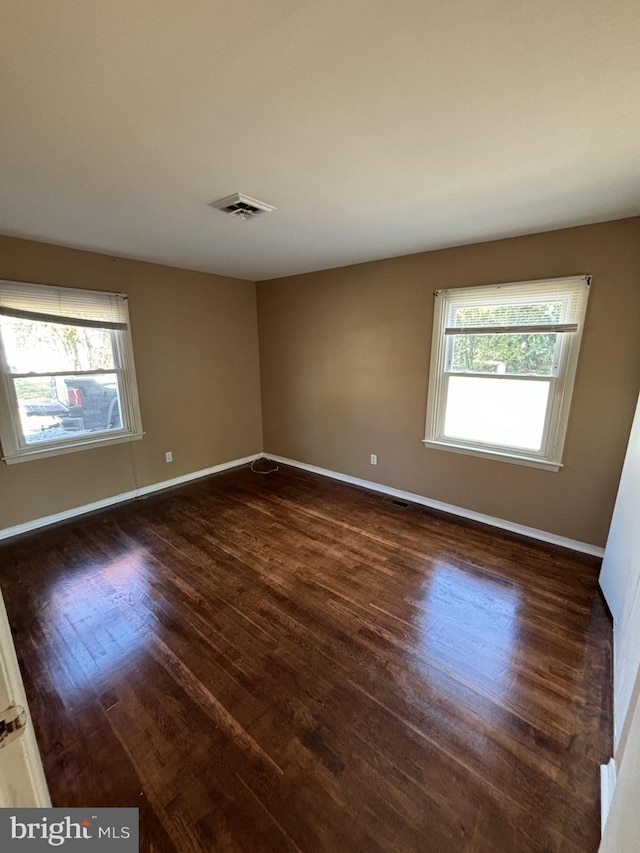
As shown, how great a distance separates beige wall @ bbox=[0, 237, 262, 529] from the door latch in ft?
10.1

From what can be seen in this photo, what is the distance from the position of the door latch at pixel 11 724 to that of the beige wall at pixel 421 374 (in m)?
3.23

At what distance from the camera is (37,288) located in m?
2.86

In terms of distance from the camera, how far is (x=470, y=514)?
326 cm

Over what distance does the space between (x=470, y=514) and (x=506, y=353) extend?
1510mm

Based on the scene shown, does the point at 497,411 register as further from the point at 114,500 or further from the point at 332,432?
the point at 114,500

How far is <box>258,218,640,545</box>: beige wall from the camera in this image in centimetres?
243

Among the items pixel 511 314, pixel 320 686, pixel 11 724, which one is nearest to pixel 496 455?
pixel 511 314

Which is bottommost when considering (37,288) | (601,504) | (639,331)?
(601,504)

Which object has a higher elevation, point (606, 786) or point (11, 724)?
point (11, 724)

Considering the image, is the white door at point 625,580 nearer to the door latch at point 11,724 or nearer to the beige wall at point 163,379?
the door latch at point 11,724

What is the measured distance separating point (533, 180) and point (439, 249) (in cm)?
130

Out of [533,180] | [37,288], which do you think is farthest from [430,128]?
[37,288]

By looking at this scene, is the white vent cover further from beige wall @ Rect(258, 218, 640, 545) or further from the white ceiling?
beige wall @ Rect(258, 218, 640, 545)

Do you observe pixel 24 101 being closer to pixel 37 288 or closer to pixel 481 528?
pixel 37 288
